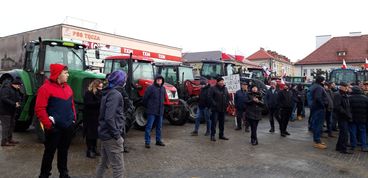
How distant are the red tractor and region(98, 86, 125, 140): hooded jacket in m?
5.20

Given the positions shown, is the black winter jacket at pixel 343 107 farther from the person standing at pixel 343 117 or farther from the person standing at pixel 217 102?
the person standing at pixel 217 102

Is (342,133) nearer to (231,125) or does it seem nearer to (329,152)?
(329,152)

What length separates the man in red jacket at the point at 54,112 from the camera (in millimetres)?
4566

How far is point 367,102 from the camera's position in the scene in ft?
26.9

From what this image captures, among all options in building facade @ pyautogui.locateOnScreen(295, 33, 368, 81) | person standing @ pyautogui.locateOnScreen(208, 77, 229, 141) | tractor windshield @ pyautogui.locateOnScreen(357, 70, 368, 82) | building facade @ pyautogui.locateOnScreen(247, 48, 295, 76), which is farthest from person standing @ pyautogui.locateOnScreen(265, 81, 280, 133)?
building facade @ pyautogui.locateOnScreen(247, 48, 295, 76)

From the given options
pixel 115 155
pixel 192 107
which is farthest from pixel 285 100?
pixel 115 155

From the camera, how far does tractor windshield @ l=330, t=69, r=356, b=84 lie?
638 inches

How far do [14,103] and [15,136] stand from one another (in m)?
1.81

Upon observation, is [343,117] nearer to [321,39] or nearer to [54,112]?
[54,112]

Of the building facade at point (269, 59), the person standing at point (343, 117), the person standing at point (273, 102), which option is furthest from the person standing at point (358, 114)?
the building facade at point (269, 59)

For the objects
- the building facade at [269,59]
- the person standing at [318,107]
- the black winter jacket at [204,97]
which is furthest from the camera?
the building facade at [269,59]

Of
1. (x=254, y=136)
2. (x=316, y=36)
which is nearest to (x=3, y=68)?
(x=254, y=136)

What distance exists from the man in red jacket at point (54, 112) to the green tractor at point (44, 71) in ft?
10.6

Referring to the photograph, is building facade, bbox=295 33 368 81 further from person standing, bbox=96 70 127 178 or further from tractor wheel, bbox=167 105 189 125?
person standing, bbox=96 70 127 178
